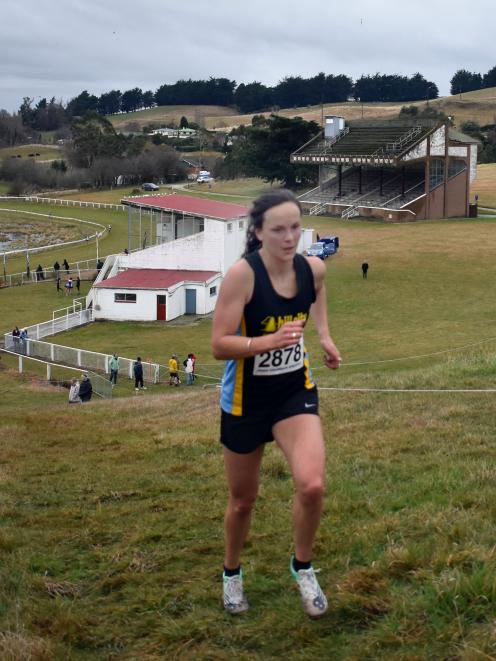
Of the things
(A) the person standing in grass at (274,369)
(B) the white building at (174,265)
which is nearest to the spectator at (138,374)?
(B) the white building at (174,265)

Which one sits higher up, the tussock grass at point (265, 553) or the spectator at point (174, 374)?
the tussock grass at point (265, 553)

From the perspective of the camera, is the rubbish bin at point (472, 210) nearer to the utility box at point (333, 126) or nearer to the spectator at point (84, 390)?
the utility box at point (333, 126)

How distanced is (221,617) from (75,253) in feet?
211

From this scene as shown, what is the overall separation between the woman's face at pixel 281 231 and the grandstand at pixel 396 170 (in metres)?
70.0

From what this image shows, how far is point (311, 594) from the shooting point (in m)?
5.14

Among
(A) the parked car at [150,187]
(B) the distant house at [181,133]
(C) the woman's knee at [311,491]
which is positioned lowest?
(A) the parked car at [150,187]

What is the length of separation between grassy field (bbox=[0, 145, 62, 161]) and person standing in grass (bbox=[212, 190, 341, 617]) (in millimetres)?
161599

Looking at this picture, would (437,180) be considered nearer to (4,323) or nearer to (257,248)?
(4,323)

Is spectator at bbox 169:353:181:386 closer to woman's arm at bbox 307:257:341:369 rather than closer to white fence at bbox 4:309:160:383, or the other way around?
white fence at bbox 4:309:160:383

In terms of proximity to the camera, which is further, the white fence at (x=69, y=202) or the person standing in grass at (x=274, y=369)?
the white fence at (x=69, y=202)

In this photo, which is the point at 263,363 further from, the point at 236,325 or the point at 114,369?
the point at 114,369

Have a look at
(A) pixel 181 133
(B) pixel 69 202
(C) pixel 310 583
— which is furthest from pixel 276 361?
(A) pixel 181 133

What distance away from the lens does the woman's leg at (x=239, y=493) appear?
5289 mm

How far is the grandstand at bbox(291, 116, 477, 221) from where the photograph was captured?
7512 cm
